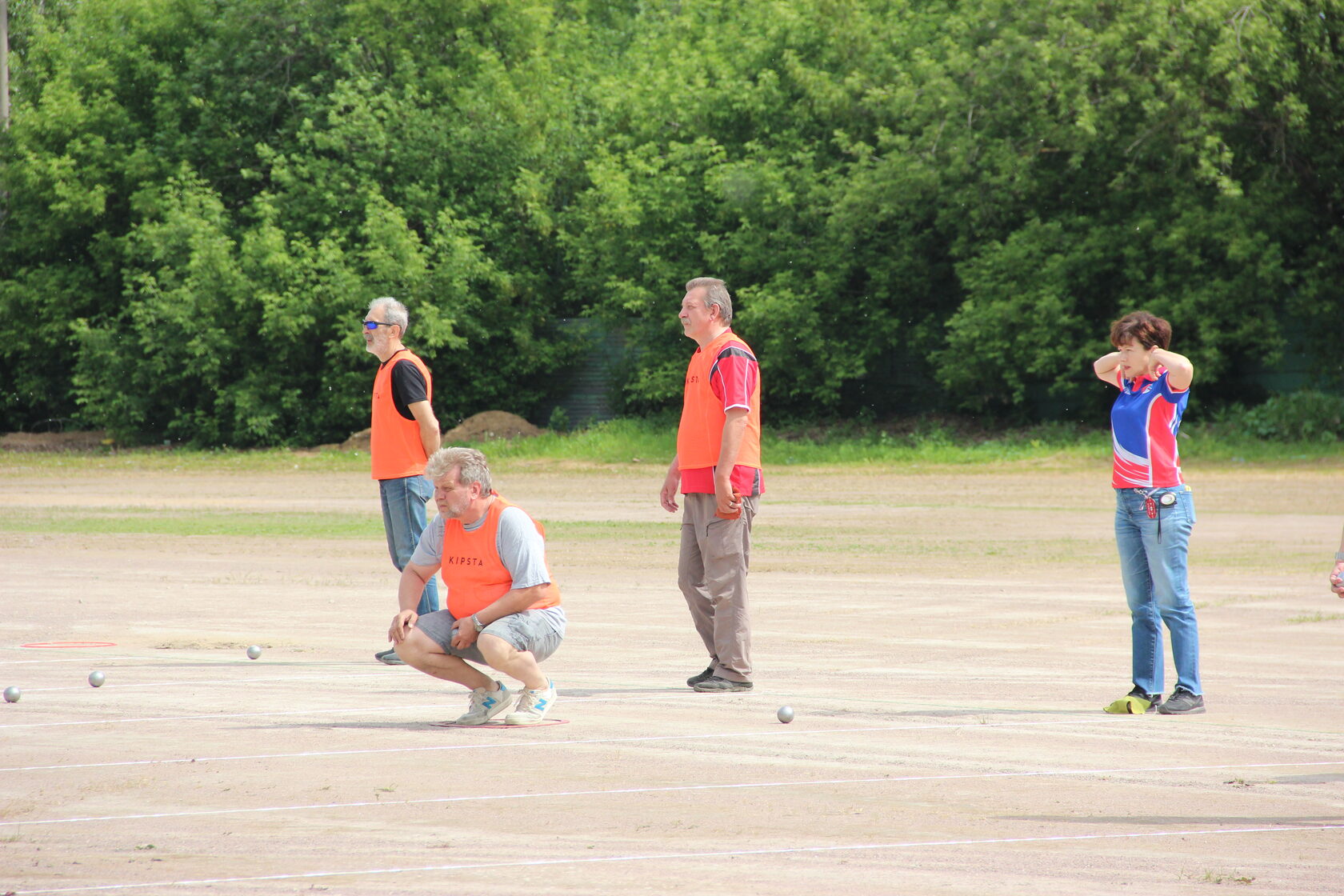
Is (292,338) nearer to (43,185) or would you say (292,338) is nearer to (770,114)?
(43,185)

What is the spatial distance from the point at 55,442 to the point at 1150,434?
4009 centimetres

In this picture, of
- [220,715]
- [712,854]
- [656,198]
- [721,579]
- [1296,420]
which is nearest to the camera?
[712,854]

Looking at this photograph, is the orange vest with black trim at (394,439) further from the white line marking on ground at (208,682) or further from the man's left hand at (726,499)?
the man's left hand at (726,499)

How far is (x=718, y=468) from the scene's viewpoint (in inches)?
317

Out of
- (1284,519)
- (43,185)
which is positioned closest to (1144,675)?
(1284,519)

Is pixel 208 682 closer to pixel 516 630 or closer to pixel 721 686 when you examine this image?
pixel 516 630

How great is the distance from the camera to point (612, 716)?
755 cm

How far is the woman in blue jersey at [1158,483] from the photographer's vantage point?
7.60 metres

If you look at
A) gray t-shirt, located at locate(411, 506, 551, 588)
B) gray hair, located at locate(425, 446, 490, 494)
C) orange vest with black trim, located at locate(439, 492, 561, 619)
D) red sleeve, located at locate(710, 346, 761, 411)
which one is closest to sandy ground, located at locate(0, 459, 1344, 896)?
orange vest with black trim, located at locate(439, 492, 561, 619)

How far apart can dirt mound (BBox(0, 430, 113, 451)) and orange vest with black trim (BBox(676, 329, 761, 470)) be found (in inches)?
1438

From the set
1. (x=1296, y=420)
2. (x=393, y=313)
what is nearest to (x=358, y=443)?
(x=1296, y=420)

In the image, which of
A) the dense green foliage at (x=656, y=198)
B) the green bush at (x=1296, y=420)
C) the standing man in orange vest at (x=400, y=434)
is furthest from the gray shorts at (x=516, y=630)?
the green bush at (x=1296, y=420)

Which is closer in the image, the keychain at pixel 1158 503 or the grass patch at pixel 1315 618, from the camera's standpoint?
the keychain at pixel 1158 503

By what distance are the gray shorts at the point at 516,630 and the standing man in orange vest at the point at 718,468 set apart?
3.64 ft
